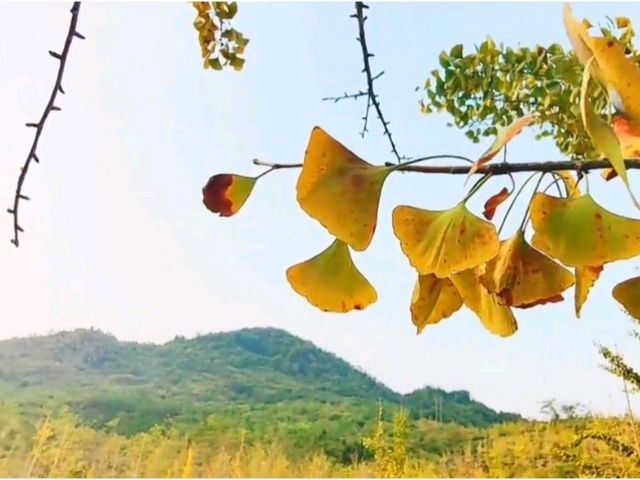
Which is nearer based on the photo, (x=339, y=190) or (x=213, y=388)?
(x=339, y=190)

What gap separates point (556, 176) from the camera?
0.16 m

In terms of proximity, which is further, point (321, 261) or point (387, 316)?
point (387, 316)

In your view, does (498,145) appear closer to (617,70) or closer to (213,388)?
(617,70)

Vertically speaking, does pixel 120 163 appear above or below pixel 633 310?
above

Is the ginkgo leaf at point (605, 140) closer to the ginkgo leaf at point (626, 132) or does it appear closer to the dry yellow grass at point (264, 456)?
the ginkgo leaf at point (626, 132)

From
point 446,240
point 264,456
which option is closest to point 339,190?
point 446,240

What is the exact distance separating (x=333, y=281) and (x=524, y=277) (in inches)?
1.4

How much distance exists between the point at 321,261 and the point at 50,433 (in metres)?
1.29

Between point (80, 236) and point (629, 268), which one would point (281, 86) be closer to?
point (80, 236)

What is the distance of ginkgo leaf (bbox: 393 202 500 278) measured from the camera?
0.12m

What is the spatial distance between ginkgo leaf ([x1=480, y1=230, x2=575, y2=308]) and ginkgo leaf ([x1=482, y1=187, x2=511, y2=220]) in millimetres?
11

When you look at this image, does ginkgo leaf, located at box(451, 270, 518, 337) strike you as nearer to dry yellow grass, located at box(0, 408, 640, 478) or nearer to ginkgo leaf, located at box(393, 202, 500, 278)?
ginkgo leaf, located at box(393, 202, 500, 278)

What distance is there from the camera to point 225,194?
139 mm

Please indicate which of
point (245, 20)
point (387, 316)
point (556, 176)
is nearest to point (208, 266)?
point (387, 316)
